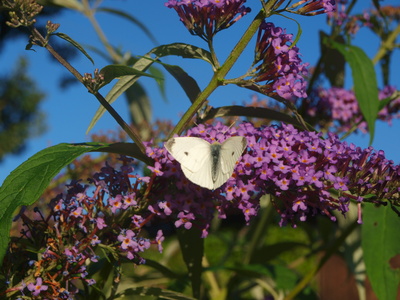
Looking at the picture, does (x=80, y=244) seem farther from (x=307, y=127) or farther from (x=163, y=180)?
(x=307, y=127)

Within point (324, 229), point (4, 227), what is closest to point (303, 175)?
point (4, 227)

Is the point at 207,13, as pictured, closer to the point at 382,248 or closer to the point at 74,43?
the point at 74,43

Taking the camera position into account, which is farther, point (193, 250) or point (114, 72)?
point (193, 250)

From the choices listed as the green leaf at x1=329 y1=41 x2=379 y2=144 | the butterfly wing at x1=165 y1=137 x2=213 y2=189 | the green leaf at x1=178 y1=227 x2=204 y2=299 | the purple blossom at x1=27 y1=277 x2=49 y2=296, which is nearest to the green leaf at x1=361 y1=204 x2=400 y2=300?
the green leaf at x1=329 y1=41 x2=379 y2=144

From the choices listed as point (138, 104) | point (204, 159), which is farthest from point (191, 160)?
point (138, 104)

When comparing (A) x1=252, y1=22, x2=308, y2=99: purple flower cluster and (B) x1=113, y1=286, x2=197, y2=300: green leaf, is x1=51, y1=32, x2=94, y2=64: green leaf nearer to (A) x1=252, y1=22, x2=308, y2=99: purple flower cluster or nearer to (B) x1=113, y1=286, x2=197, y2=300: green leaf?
(A) x1=252, y1=22, x2=308, y2=99: purple flower cluster

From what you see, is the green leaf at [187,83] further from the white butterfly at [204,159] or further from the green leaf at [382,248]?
the green leaf at [382,248]

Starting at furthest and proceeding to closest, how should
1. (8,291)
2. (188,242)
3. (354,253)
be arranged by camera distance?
(354,253), (188,242), (8,291)
